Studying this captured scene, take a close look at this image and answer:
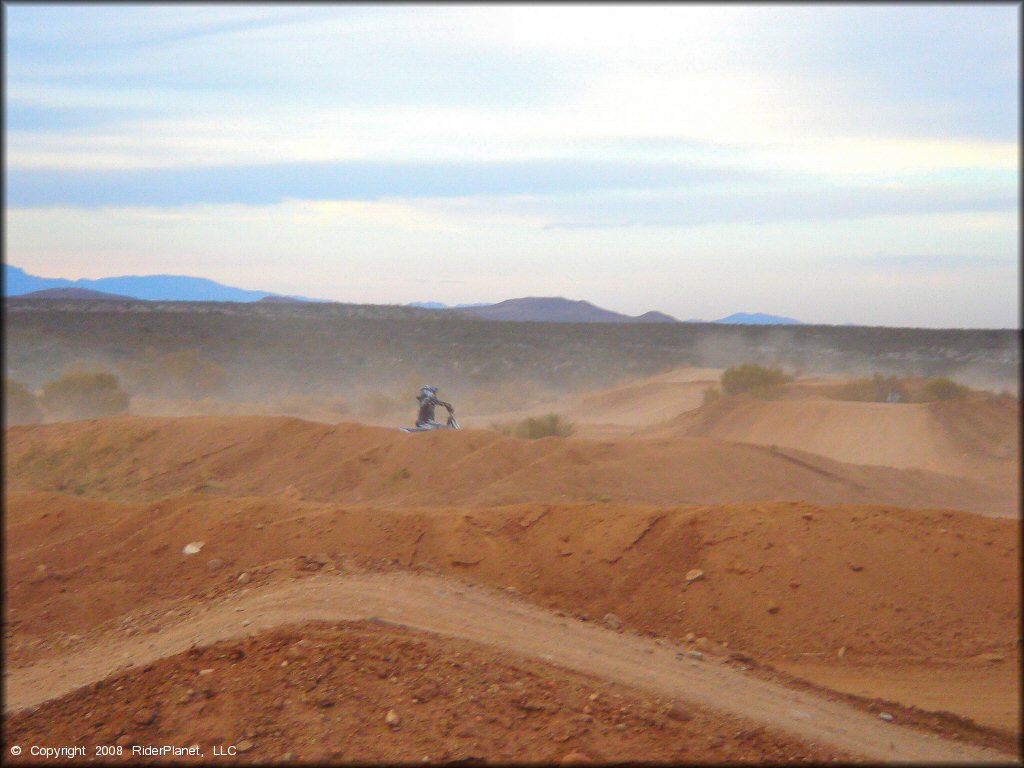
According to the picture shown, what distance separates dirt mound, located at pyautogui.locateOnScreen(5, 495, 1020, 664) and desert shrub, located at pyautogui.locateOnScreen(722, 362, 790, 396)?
16.7m

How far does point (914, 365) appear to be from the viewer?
33.5 m

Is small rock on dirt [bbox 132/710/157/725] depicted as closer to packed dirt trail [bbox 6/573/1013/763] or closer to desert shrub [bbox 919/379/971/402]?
packed dirt trail [bbox 6/573/1013/763]

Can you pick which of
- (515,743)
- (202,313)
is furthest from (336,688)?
(202,313)

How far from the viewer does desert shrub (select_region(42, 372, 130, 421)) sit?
2025 cm

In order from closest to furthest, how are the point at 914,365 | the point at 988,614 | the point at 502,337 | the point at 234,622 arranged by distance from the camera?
1. the point at 234,622
2. the point at 988,614
3. the point at 914,365
4. the point at 502,337

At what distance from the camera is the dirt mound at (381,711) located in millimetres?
4352

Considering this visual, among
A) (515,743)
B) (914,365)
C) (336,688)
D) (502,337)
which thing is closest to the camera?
(515,743)

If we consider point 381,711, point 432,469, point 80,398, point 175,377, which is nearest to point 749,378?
point 432,469

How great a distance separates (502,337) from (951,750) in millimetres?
47803

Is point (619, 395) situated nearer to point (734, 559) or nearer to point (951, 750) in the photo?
point (734, 559)

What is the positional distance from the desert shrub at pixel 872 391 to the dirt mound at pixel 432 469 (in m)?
8.57

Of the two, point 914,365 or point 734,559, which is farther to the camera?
point 914,365

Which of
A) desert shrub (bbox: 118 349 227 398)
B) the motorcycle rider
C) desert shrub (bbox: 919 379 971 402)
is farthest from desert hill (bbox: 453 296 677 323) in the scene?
desert shrub (bbox: 118 349 227 398)

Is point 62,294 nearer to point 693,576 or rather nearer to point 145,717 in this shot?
point 145,717
